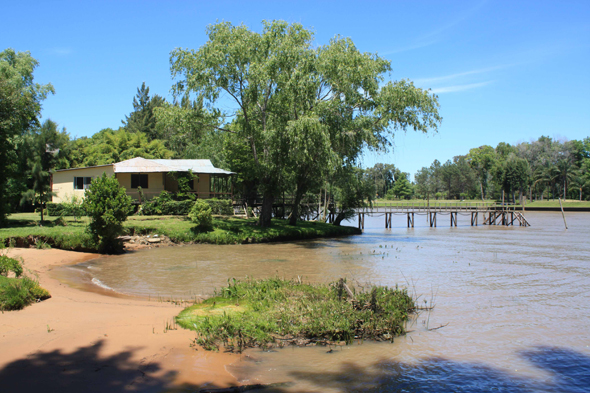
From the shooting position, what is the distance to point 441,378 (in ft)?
21.7

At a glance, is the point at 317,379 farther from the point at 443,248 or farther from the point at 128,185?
the point at 128,185

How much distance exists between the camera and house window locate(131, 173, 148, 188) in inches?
1324

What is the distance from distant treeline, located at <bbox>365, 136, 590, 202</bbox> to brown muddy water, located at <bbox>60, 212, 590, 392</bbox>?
4275 cm

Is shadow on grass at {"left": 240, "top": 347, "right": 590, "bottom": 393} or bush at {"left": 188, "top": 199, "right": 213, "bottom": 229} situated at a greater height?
bush at {"left": 188, "top": 199, "right": 213, "bottom": 229}

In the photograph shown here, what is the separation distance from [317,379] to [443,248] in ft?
70.6

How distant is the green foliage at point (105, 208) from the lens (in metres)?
17.8

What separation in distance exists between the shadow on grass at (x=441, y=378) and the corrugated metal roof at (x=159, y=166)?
28.3m

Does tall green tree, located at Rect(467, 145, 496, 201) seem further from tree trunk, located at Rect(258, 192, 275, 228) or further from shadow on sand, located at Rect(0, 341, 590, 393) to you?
shadow on sand, located at Rect(0, 341, 590, 393)

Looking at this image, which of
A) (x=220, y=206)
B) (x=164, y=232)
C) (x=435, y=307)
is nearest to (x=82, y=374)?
(x=435, y=307)

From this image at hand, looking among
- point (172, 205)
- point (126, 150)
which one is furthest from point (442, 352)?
point (126, 150)

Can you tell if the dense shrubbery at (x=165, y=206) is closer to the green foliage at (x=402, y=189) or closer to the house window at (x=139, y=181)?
the house window at (x=139, y=181)

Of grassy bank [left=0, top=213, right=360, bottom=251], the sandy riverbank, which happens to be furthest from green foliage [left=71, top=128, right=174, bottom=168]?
the sandy riverbank

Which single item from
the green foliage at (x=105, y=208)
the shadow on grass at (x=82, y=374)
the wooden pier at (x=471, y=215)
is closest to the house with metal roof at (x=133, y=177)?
the green foliage at (x=105, y=208)

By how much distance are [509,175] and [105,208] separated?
80212mm
